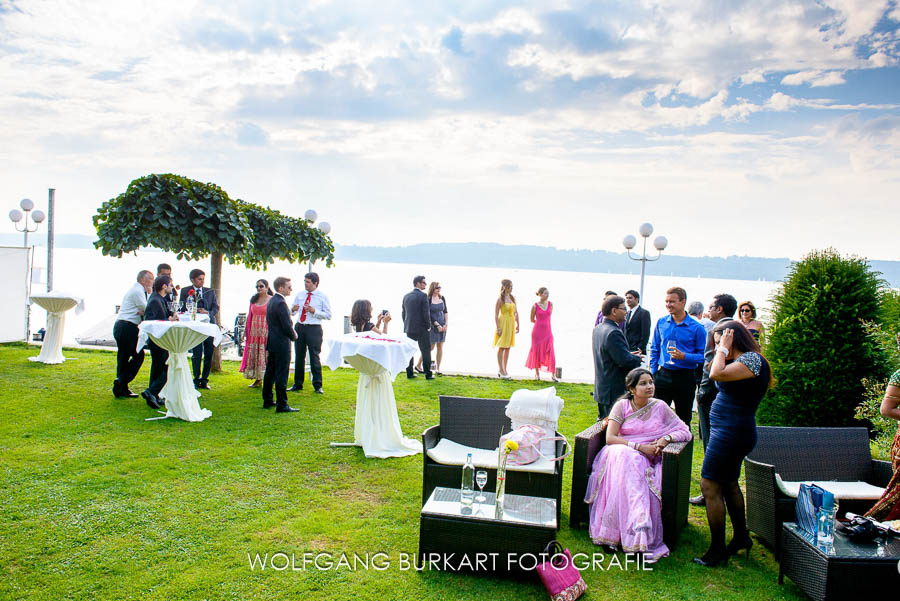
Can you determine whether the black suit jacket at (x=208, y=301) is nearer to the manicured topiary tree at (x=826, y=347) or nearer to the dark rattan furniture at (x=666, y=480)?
the dark rattan furniture at (x=666, y=480)

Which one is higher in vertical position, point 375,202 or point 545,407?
point 375,202

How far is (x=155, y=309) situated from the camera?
24.3 ft

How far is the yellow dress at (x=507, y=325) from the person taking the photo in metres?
10.6

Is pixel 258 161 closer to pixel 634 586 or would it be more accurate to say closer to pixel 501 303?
pixel 501 303

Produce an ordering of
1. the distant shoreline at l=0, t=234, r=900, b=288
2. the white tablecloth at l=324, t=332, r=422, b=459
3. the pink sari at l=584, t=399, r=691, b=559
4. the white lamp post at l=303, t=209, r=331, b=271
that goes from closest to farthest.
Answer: the pink sari at l=584, t=399, r=691, b=559, the white tablecloth at l=324, t=332, r=422, b=459, the white lamp post at l=303, t=209, r=331, b=271, the distant shoreline at l=0, t=234, r=900, b=288

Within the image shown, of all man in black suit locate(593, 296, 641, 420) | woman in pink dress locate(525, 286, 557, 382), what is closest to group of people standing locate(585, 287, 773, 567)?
man in black suit locate(593, 296, 641, 420)

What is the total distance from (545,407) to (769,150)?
9217 mm

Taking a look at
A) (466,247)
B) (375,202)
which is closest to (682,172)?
(375,202)

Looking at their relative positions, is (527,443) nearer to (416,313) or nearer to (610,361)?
(610,361)

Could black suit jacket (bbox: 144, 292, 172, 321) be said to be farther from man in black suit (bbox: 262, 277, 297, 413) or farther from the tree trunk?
the tree trunk

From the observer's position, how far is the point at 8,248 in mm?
12203

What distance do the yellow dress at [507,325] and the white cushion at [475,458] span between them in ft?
19.1

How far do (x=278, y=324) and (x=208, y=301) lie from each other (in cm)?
217

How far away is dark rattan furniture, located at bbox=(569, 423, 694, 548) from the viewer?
4.09 metres
